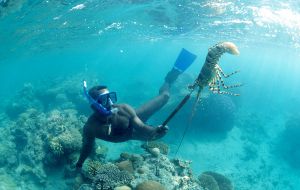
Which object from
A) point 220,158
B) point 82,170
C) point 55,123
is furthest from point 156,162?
point 220,158

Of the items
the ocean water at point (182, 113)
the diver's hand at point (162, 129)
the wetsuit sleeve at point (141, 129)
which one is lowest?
the ocean water at point (182, 113)

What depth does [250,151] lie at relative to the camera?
72.0ft

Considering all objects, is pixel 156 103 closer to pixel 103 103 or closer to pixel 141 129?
pixel 141 129

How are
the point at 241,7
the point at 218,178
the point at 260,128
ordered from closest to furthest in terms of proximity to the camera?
the point at 218,178, the point at 241,7, the point at 260,128

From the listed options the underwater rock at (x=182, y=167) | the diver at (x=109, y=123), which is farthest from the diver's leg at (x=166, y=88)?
the underwater rock at (x=182, y=167)

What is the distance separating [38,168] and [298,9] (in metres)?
17.9

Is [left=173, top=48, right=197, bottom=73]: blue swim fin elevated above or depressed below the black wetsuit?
above

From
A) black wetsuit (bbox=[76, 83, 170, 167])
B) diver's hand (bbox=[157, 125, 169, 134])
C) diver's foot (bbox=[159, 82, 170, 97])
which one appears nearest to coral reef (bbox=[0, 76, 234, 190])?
black wetsuit (bbox=[76, 83, 170, 167])

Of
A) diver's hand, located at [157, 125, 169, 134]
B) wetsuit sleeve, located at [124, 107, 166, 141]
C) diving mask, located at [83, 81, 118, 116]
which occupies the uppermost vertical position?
diving mask, located at [83, 81, 118, 116]

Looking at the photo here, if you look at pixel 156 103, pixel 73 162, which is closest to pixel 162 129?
pixel 156 103

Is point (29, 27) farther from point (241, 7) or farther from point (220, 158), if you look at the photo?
point (220, 158)

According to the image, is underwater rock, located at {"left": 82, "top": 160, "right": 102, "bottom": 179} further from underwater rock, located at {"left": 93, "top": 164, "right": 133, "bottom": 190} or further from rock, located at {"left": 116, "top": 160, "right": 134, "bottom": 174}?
rock, located at {"left": 116, "top": 160, "right": 134, "bottom": 174}

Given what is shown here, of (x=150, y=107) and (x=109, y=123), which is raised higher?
(x=109, y=123)

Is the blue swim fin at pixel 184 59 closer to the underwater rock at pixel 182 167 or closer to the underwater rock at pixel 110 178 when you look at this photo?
the underwater rock at pixel 182 167
